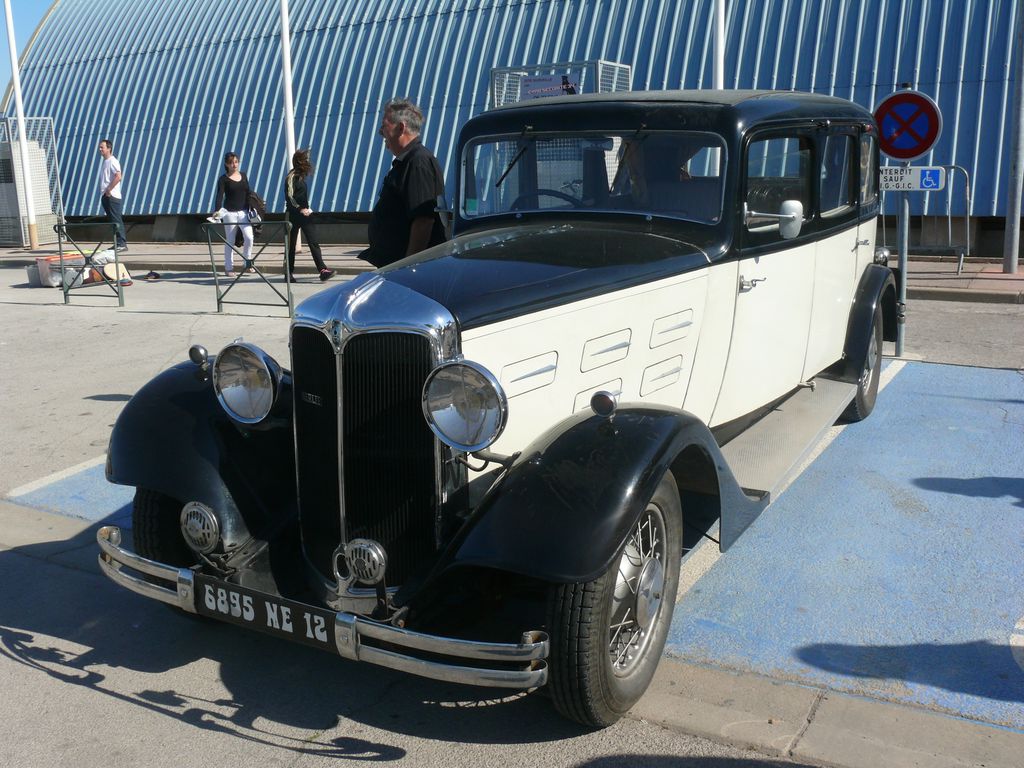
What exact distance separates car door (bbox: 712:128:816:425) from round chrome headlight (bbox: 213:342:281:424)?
205cm

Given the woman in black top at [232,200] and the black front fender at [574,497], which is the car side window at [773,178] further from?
the woman in black top at [232,200]

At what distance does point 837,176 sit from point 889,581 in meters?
2.49

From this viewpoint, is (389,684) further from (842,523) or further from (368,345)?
(842,523)

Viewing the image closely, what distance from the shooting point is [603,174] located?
4.70m

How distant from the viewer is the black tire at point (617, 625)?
10.0ft

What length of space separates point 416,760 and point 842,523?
2.60 m

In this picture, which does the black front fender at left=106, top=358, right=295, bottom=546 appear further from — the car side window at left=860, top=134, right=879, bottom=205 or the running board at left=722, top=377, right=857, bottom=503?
the car side window at left=860, top=134, right=879, bottom=205

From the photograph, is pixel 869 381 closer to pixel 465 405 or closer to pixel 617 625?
pixel 617 625

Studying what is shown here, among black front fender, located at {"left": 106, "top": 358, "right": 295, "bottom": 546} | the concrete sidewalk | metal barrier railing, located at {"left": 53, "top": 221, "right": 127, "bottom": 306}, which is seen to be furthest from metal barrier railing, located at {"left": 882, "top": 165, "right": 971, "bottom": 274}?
black front fender, located at {"left": 106, "top": 358, "right": 295, "bottom": 546}

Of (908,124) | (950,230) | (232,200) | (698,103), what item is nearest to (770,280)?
(698,103)

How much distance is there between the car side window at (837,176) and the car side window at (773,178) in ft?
0.81

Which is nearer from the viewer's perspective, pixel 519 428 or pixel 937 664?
pixel 519 428

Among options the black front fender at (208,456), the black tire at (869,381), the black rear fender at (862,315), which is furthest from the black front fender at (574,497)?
the black tire at (869,381)

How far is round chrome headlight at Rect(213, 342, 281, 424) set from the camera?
366 centimetres
